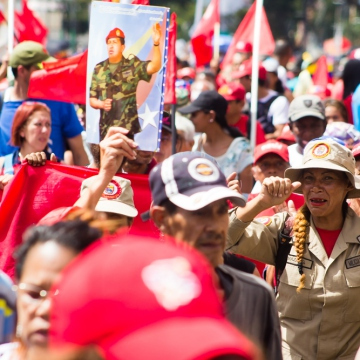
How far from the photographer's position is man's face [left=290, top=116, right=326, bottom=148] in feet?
24.9

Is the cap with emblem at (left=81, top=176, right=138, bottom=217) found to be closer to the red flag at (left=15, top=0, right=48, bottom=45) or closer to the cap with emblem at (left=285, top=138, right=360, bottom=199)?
the cap with emblem at (left=285, top=138, right=360, bottom=199)

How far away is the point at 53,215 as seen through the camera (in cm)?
318

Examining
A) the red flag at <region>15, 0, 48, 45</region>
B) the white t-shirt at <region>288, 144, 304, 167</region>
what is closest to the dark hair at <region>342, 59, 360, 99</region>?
the white t-shirt at <region>288, 144, 304, 167</region>

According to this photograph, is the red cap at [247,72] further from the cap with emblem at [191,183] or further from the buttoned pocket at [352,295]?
the cap with emblem at [191,183]

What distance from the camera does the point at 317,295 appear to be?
446cm

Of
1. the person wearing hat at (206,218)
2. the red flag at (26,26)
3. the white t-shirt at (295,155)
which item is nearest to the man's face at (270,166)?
the white t-shirt at (295,155)

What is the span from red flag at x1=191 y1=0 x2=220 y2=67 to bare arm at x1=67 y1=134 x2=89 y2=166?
5.87 m

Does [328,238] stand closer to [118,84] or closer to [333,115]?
[118,84]

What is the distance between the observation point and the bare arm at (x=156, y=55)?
211 inches

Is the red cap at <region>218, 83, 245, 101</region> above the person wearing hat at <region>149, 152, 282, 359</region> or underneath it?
above

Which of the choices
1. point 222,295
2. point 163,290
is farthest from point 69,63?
point 163,290

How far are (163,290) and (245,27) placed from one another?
11286 mm

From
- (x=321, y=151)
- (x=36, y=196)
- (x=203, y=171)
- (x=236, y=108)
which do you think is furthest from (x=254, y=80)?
(x=203, y=171)

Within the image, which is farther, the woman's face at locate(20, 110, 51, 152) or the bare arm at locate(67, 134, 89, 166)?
the bare arm at locate(67, 134, 89, 166)
